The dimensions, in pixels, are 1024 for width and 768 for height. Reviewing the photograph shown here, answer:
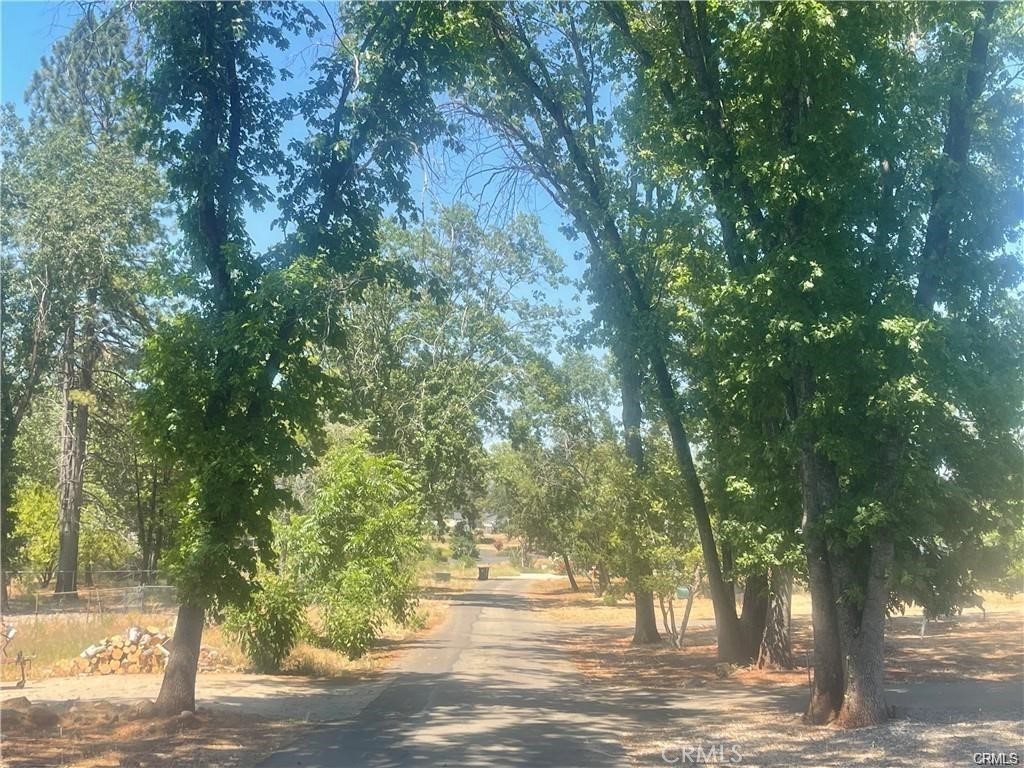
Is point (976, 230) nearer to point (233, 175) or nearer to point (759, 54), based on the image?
point (759, 54)

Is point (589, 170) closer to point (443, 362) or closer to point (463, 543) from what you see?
point (443, 362)

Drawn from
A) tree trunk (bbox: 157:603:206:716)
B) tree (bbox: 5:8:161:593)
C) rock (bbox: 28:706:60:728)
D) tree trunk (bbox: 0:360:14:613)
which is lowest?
rock (bbox: 28:706:60:728)

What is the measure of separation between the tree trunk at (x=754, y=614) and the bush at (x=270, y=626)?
899cm

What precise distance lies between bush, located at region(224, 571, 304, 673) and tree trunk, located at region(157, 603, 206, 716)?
183 inches

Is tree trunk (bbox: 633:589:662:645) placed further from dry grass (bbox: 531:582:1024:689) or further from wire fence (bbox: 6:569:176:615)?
wire fence (bbox: 6:569:176:615)

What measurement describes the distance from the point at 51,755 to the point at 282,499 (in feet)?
13.8

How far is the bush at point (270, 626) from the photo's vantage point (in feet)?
57.7

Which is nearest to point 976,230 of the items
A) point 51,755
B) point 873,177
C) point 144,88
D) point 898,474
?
point 873,177

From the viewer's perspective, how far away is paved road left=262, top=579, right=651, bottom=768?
9.83 m

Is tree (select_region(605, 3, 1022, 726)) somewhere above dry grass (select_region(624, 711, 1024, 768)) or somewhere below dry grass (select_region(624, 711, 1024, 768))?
above

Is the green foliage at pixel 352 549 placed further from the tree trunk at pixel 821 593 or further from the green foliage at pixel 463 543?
the green foliage at pixel 463 543

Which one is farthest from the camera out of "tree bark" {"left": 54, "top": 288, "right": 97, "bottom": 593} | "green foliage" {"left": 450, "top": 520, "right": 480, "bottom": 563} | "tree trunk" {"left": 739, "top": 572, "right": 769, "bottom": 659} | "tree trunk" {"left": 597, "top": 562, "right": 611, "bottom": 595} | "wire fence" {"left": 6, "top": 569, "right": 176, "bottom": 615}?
"green foliage" {"left": 450, "top": 520, "right": 480, "bottom": 563}

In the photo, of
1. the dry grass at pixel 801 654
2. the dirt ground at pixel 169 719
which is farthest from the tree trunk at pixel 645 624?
the dirt ground at pixel 169 719

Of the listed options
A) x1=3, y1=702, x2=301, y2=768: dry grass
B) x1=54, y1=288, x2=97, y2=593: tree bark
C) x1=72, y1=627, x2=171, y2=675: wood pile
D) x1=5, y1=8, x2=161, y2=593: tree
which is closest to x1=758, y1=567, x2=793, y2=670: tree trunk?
x1=3, y1=702, x2=301, y2=768: dry grass
